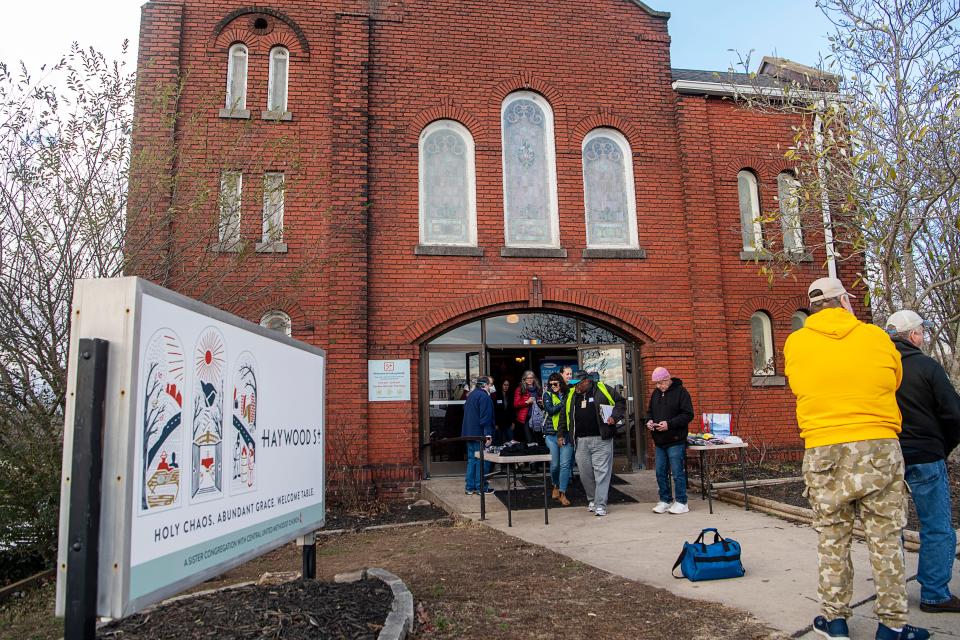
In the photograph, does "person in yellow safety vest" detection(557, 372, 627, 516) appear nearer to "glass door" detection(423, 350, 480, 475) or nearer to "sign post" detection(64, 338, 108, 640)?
"glass door" detection(423, 350, 480, 475)

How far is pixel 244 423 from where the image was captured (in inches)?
146

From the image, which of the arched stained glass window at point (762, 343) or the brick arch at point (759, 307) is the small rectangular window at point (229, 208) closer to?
the brick arch at point (759, 307)

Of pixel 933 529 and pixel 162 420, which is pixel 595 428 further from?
pixel 162 420

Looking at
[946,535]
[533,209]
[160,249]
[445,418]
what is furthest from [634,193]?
[946,535]

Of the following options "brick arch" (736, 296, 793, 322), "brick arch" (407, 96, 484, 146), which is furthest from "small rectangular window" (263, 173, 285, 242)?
"brick arch" (736, 296, 793, 322)

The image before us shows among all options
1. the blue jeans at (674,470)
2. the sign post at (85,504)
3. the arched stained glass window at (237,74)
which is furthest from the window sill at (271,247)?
the sign post at (85,504)

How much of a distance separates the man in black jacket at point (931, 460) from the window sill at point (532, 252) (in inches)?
296

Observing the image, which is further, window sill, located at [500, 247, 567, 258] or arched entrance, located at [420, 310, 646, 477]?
window sill, located at [500, 247, 567, 258]

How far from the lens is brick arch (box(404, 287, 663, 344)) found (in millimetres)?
11164

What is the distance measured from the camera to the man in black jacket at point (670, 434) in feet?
27.0

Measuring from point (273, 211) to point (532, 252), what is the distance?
424 centimetres

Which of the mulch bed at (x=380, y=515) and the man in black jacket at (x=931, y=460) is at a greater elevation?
the man in black jacket at (x=931, y=460)

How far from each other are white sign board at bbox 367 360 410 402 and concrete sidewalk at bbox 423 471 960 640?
5.08ft

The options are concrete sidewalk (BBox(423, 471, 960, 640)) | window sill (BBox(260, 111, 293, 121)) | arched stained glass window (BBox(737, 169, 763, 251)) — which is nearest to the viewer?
concrete sidewalk (BBox(423, 471, 960, 640))
